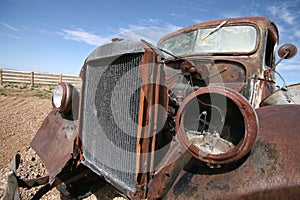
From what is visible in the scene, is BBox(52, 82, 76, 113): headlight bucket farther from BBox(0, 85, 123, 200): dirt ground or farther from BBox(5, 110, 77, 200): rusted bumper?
BBox(0, 85, 123, 200): dirt ground

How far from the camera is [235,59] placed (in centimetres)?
268

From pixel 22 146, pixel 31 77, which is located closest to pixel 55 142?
pixel 22 146

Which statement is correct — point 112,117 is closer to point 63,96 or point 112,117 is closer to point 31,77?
point 63,96

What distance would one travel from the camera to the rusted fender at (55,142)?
2.32m

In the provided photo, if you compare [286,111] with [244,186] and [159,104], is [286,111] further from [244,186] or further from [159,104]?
[159,104]

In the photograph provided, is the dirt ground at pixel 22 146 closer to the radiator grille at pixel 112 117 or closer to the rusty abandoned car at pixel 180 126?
the rusty abandoned car at pixel 180 126

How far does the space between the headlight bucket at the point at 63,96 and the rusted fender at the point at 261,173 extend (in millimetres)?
1611

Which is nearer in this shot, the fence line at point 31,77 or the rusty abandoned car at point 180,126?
the rusty abandoned car at point 180,126

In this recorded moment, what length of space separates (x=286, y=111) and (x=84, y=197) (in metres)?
2.65

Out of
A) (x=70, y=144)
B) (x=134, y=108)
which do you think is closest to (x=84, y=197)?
(x=70, y=144)

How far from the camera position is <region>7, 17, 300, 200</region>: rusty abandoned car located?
1.28 m

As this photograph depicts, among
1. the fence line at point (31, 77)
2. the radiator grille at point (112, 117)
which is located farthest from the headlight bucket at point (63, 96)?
the fence line at point (31, 77)

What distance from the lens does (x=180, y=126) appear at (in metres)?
1.36

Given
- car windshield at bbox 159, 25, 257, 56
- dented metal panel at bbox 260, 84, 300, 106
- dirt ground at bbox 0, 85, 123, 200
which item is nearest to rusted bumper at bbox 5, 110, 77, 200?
dirt ground at bbox 0, 85, 123, 200
